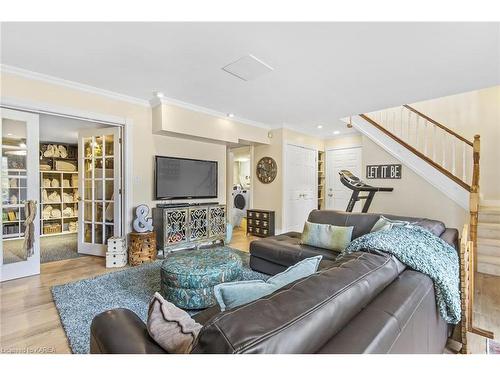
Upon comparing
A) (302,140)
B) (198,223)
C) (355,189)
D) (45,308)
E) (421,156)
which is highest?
(302,140)

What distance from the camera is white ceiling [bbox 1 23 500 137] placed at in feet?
6.42

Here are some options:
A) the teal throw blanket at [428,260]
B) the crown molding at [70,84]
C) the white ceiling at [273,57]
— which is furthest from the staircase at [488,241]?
the crown molding at [70,84]

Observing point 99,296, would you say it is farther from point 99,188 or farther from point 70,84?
point 70,84

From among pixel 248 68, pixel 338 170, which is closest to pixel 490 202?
pixel 338 170

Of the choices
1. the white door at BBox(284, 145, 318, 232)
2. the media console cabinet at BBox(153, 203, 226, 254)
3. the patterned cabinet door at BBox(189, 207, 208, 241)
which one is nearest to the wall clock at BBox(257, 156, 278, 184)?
the white door at BBox(284, 145, 318, 232)

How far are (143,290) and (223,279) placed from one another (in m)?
0.94

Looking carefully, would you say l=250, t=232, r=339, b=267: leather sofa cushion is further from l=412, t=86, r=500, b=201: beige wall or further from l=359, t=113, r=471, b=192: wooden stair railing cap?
l=412, t=86, r=500, b=201: beige wall

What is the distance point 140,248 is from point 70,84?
7.28ft

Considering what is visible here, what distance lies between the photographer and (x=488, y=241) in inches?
128

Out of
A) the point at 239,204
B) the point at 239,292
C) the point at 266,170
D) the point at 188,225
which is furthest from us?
the point at 239,204

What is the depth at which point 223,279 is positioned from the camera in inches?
84.2

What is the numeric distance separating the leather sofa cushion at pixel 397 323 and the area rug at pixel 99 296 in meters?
1.67
